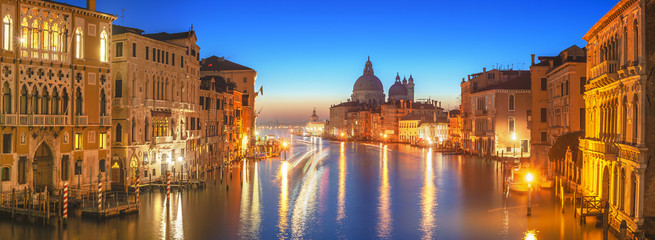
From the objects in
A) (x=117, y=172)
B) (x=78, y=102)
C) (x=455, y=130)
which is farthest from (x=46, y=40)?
(x=455, y=130)

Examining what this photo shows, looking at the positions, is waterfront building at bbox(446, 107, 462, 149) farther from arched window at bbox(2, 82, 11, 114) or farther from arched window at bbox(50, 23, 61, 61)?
arched window at bbox(2, 82, 11, 114)

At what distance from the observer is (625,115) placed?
18.4 meters

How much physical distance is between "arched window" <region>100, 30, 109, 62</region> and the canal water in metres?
7.48

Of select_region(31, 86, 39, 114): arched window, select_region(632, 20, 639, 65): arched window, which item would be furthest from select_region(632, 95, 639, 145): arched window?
select_region(31, 86, 39, 114): arched window

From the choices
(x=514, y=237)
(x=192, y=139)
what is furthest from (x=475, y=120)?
(x=514, y=237)

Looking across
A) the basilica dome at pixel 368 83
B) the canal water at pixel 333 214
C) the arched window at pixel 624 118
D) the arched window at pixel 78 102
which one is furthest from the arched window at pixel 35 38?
the basilica dome at pixel 368 83

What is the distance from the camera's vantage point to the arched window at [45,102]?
24.9m

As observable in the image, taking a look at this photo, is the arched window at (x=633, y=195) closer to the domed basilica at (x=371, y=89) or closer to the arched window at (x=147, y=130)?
the arched window at (x=147, y=130)

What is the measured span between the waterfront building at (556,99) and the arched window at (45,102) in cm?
2840

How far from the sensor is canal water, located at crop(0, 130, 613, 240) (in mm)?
20266

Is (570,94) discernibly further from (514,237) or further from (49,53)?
(49,53)

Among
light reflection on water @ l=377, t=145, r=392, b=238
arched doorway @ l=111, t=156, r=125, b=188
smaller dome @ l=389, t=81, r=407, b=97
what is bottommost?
light reflection on water @ l=377, t=145, r=392, b=238

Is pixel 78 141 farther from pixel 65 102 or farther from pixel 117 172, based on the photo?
pixel 117 172

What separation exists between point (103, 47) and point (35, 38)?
3606 mm
